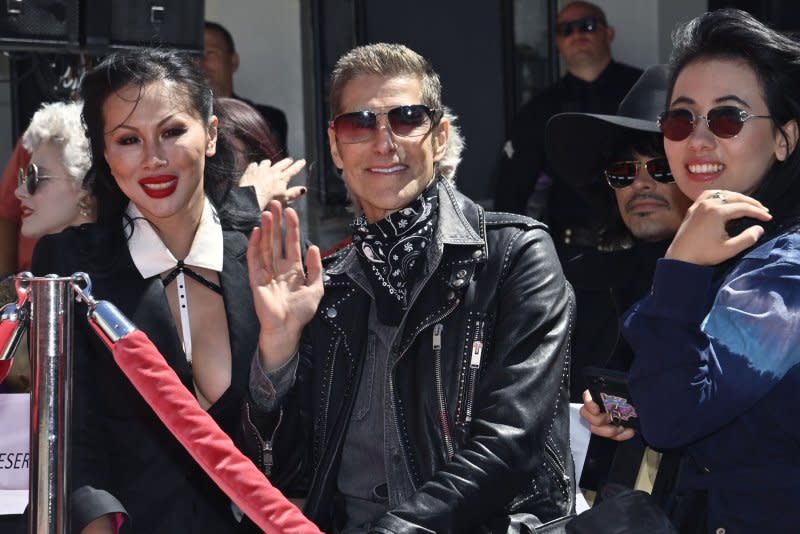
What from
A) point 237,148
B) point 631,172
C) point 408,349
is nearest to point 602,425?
point 408,349

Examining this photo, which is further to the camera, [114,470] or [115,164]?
[115,164]

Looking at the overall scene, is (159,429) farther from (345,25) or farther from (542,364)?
(345,25)

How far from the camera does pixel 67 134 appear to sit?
15.3 ft

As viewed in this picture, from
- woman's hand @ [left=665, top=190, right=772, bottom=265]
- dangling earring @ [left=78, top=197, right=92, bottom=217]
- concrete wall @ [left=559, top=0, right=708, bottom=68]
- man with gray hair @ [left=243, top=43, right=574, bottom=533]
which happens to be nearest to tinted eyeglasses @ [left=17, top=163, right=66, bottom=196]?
dangling earring @ [left=78, top=197, right=92, bottom=217]

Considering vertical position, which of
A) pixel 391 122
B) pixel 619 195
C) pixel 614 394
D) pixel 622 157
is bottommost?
pixel 614 394

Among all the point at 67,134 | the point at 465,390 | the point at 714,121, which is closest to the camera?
the point at 714,121

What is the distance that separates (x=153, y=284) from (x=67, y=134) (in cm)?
130

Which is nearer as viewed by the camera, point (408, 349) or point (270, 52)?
point (408, 349)

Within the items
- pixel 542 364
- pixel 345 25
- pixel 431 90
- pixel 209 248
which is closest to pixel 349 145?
pixel 431 90

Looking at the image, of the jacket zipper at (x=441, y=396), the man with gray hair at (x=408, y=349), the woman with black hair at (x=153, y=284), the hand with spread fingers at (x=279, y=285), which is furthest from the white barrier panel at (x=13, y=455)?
the jacket zipper at (x=441, y=396)

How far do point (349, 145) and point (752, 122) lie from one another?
3.39 ft

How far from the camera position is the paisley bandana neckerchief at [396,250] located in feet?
10.6

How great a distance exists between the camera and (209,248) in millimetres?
3660

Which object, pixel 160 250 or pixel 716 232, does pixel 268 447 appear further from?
pixel 716 232
